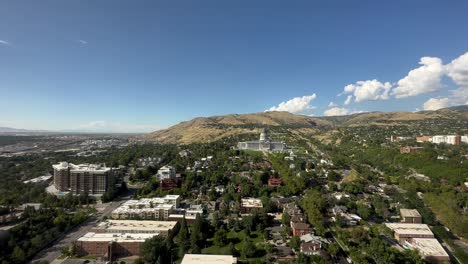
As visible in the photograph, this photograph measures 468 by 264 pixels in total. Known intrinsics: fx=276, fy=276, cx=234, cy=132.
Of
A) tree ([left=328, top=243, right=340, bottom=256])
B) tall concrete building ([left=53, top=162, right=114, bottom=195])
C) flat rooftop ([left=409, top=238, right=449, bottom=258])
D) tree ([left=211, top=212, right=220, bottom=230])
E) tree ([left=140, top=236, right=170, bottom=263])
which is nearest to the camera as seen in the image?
tree ([left=140, top=236, right=170, bottom=263])

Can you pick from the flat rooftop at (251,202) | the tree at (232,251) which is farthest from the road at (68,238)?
the flat rooftop at (251,202)

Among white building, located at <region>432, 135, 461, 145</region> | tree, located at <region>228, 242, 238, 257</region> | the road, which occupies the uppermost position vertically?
white building, located at <region>432, 135, 461, 145</region>

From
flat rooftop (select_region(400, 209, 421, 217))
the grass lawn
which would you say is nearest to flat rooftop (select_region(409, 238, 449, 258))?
flat rooftop (select_region(400, 209, 421, 217))

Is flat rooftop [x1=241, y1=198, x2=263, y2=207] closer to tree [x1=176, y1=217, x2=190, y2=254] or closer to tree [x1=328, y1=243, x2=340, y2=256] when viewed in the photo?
tree [x1=176, y1=217, x2=190, y2=254]

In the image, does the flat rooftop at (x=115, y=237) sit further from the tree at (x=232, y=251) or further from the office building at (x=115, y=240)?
the tree at (x=232, y=251)

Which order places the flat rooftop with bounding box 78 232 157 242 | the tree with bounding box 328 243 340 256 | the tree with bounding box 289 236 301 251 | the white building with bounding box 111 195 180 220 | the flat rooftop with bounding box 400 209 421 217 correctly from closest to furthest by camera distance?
the tree with bounding box 328 243 340 256, the tree with bounding box 289 236 301 251, the flat rooftop with bounding box 78 232 157 242, the flat rooftop with bounding box 400 209 421 217, the white building with bounding box 111 195 180 220

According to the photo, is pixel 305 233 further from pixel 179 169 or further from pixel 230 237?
pixel 179 169

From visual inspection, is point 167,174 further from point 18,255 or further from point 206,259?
point 206,259
